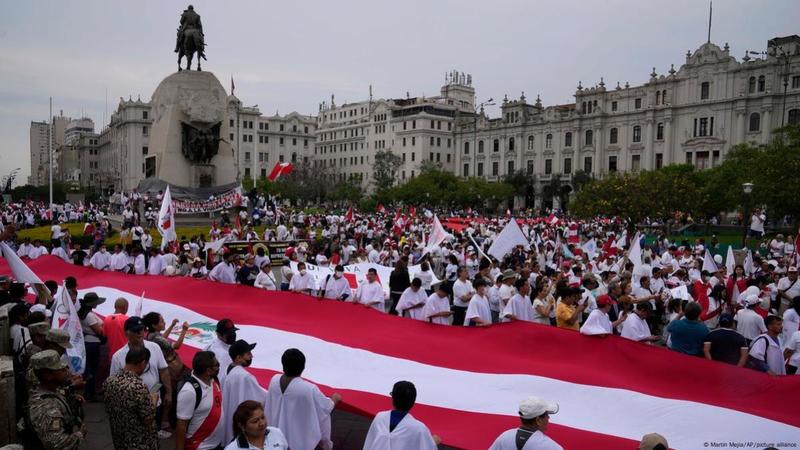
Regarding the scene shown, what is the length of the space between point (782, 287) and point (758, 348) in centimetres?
705

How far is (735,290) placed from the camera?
13.3 m

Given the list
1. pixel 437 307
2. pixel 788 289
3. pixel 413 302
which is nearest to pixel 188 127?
pixel 413 302

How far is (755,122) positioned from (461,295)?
7445 centimetres

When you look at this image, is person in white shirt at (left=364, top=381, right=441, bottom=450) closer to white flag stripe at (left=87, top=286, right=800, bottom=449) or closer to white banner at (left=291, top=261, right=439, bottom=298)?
white flag stripe at (left=87, top=286, right=800, bottom=449)

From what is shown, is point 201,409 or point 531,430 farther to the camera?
point 201,409

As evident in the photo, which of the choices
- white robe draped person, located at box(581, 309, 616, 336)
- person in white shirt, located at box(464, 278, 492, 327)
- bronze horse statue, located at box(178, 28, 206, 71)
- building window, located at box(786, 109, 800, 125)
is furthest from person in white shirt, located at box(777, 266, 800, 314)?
building window, located at box(786, 109, 800, 125)

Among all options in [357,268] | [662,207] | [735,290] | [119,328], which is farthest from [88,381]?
[662,207]

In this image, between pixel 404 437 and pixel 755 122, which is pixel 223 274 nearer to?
pixel 404 437

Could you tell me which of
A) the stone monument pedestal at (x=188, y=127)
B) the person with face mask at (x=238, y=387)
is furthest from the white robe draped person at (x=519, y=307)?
the stone monument pedestal at (x=188, y=127)

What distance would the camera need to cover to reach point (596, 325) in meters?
7.71

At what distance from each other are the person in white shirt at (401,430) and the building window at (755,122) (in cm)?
7965

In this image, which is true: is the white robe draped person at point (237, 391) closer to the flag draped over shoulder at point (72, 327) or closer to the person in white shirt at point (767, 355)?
the flag draped over shoulder at point (72, 327)

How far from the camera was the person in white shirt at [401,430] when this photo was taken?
449 cm

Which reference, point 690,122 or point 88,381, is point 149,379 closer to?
point 88,381
